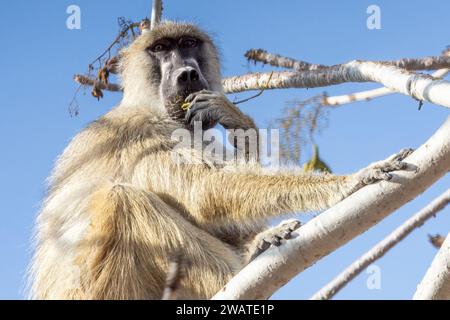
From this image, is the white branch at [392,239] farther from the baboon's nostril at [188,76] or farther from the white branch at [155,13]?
the white branch at [155,13]

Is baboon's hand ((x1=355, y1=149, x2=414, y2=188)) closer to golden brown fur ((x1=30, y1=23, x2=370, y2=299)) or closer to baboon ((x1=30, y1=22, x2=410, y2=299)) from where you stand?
baboon ((x1=30, y1=22, x2=410, y2=299))

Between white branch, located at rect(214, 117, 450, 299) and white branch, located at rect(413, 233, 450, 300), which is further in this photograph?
white branch, located at rect(413, 233, 450, 300)

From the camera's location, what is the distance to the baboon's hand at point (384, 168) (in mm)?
5363

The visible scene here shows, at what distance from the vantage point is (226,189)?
7242 millimetres

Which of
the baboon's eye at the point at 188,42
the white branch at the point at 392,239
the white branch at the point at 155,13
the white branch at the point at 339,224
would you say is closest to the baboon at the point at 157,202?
the white branch at the point at 339,224

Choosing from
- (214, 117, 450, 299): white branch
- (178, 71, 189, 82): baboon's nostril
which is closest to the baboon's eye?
(178, 71, 189, 82): baboon's nostril

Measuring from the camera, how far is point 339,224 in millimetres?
4996

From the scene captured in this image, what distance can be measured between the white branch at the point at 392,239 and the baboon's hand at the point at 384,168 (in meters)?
2.95

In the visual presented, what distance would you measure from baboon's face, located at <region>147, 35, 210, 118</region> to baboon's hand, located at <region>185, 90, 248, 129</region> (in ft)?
0.62

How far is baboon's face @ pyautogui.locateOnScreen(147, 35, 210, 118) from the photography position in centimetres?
835
